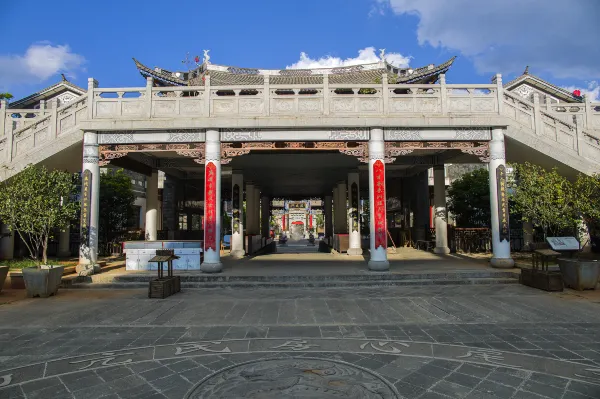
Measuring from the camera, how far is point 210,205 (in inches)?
444

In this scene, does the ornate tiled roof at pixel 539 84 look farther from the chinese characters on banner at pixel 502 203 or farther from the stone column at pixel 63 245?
the stone column at pixel 63 245

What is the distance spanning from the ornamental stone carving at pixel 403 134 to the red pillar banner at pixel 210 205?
5480 mm

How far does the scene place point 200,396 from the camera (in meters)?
3.43

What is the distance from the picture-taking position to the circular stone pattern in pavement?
11.2ft

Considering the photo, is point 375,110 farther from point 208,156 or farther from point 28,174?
point 28,174

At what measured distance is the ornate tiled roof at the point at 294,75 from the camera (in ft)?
91.1

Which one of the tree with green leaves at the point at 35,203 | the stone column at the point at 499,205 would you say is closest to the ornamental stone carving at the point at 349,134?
the stone column at the point at 499,205

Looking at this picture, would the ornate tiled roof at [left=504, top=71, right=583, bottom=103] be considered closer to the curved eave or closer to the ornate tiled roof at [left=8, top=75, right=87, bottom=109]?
the curved eave

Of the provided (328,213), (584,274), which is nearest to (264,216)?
(328,213)

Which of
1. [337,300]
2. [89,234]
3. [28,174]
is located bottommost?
[337,300]

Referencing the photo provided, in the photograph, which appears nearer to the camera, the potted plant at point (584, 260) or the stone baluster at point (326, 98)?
the potted plant at point (584, 260)

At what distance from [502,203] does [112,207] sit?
675 inches

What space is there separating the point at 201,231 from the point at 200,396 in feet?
64.7

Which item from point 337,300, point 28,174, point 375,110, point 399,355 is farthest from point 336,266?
point 28,174
